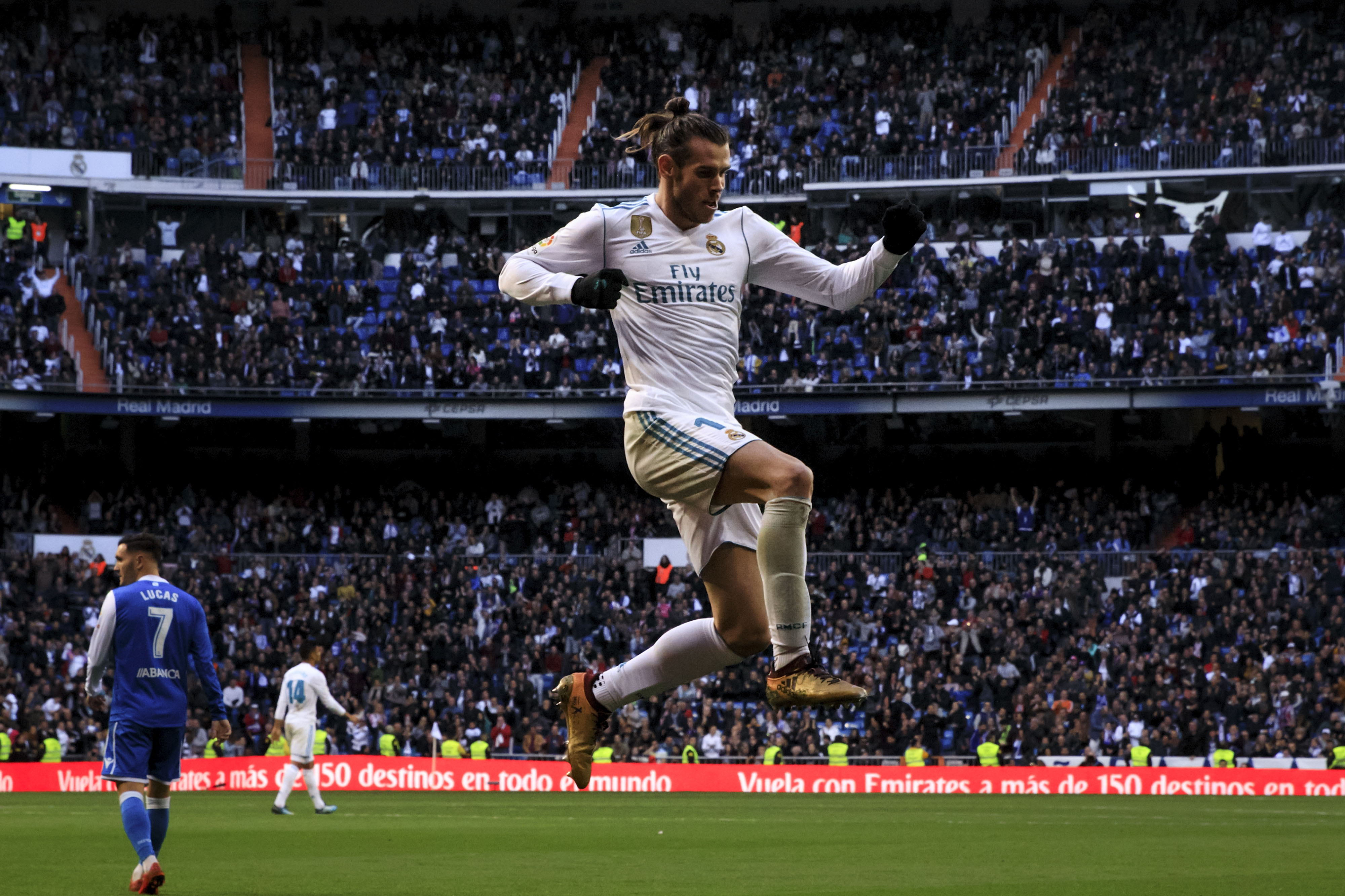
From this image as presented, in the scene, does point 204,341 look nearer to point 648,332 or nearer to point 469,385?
point 469,385

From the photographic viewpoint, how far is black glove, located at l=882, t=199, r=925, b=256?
693 centimetres

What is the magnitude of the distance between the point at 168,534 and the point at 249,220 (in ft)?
31.3

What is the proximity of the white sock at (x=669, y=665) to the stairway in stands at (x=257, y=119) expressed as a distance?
37.3m

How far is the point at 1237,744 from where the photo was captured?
29.2 meters

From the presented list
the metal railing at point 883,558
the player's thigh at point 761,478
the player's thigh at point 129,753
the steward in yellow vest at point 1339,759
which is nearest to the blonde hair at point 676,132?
the player's thigh at point 761,478

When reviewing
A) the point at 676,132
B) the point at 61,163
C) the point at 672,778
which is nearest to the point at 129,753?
the point at 676,132

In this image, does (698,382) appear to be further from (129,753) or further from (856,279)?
(129,753)

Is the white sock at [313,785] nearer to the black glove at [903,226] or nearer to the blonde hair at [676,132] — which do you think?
the blonde hair at [676,132]

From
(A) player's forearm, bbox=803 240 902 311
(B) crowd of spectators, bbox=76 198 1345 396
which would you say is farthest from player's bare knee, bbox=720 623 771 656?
(B) crowd of spectators, bbox=76 198 1345 396

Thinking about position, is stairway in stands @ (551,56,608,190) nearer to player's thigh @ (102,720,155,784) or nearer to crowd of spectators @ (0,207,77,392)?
crowd of spectators @ (0,207,77,392)

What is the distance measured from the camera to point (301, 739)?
72.2ft

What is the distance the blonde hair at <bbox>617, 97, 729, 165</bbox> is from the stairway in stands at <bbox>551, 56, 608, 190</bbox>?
3486cm

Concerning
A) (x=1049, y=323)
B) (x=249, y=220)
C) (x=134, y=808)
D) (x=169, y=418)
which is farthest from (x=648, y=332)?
(x=249, y=220)

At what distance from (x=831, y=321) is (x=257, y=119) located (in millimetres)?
16678
